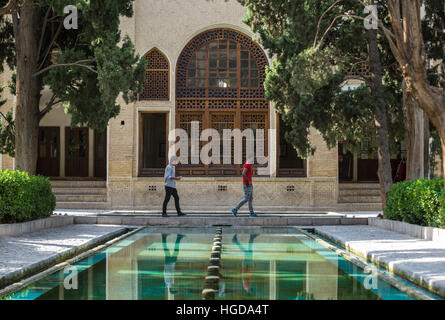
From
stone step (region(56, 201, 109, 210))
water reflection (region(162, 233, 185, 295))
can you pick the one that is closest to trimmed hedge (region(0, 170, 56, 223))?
water reflection (region(162, 233, 185, 295))

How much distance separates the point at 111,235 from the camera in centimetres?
1306

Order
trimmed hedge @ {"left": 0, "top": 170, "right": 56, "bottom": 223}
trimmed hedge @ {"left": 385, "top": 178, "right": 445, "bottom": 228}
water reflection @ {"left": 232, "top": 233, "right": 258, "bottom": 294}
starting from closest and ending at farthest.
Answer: water reflection @ {"left": 232, "top": 233, "right": 258, "bottom": 294} < trimmed hedge @ {"left": 385, "top": 178, "right": 445, "bottom": 228} < trimmed hedge @ {"left": 0, "top": 170, "right": 56, "bottom": 223}

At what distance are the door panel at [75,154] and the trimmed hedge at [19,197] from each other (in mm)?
11900

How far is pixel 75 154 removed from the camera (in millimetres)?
25141

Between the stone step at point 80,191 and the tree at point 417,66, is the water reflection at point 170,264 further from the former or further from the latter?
the stone step at point 80,191

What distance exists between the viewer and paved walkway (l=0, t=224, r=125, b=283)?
8156 millimetres

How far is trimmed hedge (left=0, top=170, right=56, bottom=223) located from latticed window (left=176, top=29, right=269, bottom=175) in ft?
26.9

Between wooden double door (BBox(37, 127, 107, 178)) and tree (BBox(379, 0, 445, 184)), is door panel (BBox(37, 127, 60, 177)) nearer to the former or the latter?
wooden double door (BBox(37, 127, 107, 178))

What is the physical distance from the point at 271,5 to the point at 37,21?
18.4 ft

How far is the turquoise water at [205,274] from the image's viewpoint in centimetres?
654

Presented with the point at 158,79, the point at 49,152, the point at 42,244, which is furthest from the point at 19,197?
the point at 49,152

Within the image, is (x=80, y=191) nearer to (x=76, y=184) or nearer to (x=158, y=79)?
(x=76, y=184)

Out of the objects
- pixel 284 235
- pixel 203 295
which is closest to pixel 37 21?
pixel 284 235
